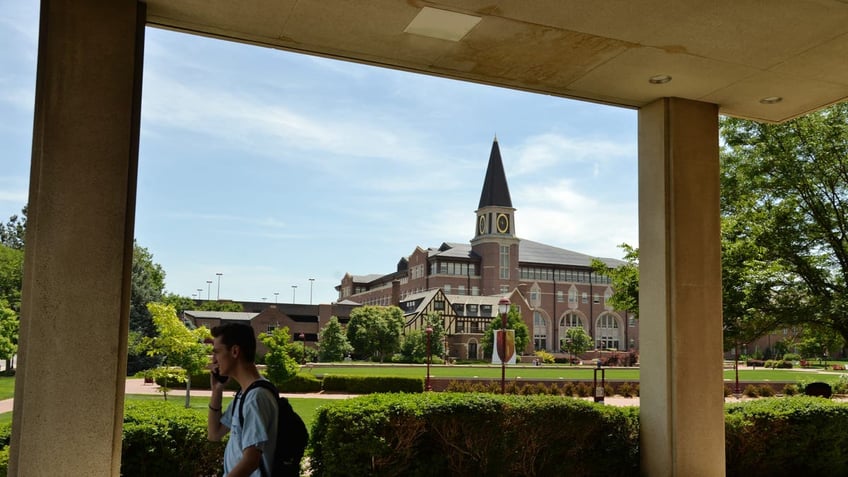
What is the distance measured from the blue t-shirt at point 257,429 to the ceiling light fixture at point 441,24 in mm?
3295

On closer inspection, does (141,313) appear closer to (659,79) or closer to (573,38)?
(659,79)

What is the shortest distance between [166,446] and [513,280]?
93672 mm

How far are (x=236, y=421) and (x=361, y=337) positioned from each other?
→ 66.6m

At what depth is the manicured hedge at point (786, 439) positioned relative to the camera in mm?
7957

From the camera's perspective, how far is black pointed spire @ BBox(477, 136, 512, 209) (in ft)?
342

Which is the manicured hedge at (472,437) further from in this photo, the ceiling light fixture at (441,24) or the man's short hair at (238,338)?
the man's short hair at (238,338)

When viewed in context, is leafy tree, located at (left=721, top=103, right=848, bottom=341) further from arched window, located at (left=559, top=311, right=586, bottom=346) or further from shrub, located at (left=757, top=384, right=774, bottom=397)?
arched window, located at (left=559, top=311, right=586, bottom=346)

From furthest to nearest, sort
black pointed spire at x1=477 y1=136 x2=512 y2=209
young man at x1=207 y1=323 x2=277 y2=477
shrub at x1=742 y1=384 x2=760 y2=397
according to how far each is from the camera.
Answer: black pointed spire at x1=477 y1=136 x2=512 y2=209, shrub at x1=742 y1=384 x2=760 y2=397, young man at x1=207 y1=323 x2=277 y2=477

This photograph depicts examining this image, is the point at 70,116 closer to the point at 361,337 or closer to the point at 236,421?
the point at 236,421

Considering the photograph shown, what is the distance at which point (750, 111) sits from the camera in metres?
7.45

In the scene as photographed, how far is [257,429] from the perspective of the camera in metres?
2.67

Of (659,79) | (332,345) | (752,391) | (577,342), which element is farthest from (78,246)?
(577,342)

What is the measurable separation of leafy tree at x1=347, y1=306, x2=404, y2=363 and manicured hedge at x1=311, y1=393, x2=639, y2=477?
2440 inches

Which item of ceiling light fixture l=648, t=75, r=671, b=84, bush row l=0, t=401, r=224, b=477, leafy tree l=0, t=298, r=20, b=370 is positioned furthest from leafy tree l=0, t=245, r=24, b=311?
ceiling light fixture l=648, t=75, r=671, b=84
